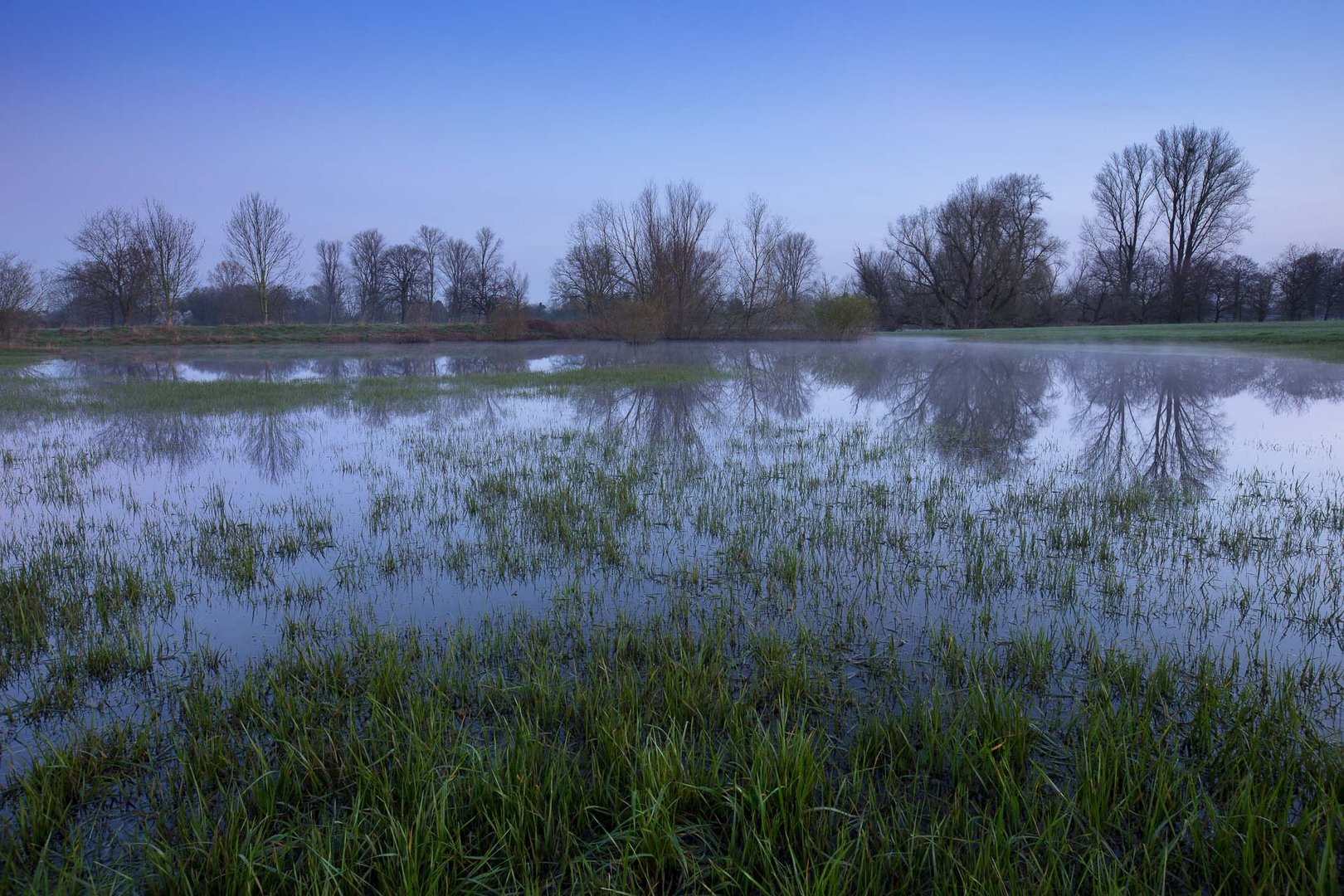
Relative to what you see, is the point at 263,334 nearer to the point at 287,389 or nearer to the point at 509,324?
the point at 509,324

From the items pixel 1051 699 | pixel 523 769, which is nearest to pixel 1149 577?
pixel 1051 699

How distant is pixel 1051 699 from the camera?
3.31m

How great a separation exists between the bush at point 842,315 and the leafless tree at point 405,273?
44.9m

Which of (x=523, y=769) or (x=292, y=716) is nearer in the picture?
(x=523, y=769)

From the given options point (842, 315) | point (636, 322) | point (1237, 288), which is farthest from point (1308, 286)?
point (636, 322)

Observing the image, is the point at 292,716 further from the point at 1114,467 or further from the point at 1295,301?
the point at 1295,301

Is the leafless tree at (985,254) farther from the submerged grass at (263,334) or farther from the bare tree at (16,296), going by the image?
the bare tree at (16,296)

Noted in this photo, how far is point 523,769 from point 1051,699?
8.49 ft

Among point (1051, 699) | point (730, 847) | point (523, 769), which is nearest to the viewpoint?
point (730, 847)

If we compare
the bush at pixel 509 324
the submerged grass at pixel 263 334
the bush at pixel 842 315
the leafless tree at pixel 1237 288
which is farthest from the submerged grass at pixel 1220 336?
the submerged grass at pixel 263 334

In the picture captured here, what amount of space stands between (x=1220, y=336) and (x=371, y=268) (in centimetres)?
7338

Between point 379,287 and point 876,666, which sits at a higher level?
point 379,287

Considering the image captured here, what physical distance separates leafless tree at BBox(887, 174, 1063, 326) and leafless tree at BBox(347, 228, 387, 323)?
174 feet

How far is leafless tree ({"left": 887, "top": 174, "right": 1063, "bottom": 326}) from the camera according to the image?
5322 cm
